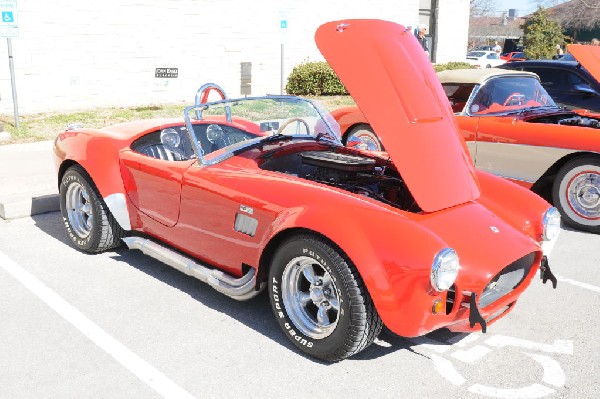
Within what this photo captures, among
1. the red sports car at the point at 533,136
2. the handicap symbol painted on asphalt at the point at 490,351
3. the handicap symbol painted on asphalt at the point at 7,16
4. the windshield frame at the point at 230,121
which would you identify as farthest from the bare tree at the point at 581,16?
the handicap symbol painted on asphalt at the point at 490,351

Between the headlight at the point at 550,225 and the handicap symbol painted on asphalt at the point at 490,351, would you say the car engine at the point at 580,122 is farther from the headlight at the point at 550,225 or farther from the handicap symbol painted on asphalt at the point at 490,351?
the handicap symbol painted on asphalt at the point at 490,351

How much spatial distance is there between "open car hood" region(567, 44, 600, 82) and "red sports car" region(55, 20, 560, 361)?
3884 mm

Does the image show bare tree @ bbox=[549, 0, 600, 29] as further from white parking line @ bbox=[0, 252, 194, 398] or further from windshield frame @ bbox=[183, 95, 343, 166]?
white parking line @ bbox=[0, 252, 194, 398]

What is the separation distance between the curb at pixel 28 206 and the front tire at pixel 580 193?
198 inches

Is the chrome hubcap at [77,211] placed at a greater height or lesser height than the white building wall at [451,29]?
lesser

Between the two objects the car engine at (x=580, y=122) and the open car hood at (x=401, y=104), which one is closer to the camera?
the open car hood at (x=401, y=104)

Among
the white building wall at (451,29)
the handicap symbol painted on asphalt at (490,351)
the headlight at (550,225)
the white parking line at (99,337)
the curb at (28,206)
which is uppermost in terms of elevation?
the white building wall at (451,29)

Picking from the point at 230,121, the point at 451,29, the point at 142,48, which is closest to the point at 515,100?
the point at 230,121

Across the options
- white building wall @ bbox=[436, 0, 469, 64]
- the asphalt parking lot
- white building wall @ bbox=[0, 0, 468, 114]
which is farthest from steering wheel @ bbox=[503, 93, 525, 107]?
white building wall @ bbox=[436, 0, 469, 64]

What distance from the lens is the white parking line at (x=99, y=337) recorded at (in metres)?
2.99

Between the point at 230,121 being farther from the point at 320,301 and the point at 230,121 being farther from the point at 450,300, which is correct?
the point at 450,300

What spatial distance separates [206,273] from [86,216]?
170cm

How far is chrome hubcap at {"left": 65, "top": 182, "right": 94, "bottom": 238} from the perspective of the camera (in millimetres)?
4852

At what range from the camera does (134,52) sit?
1396 centimetres
